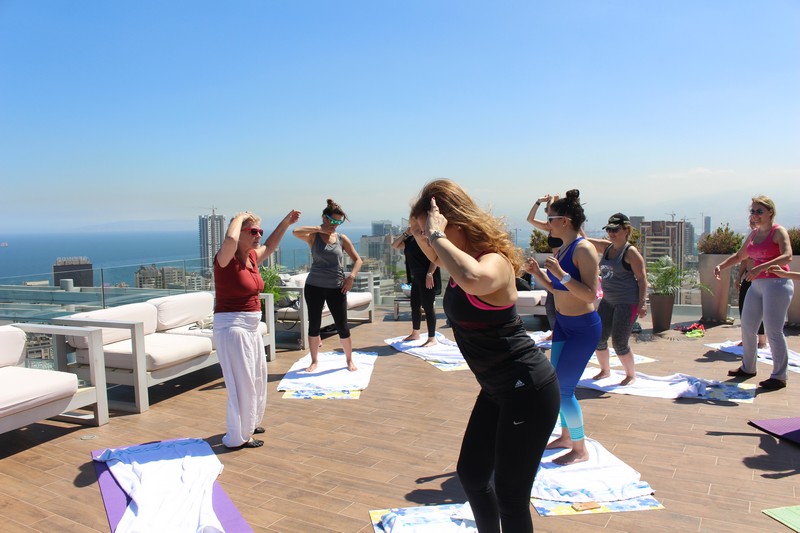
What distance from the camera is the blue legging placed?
10.8 ft

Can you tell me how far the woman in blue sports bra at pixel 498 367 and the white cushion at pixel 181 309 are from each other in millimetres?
4656

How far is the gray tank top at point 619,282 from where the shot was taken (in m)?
5.02

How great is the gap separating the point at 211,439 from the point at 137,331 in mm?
1261

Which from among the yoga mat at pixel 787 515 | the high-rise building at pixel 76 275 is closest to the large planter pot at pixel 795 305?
the yoga mat at pixel 787 515

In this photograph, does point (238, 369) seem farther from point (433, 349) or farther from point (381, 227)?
point (381, 227)

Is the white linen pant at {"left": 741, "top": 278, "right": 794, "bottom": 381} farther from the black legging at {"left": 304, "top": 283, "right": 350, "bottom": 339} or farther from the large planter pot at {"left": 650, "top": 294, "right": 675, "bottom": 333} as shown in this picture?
the black legging at {"left": 304, "top": 283, "right": 350, "bottom": 339}

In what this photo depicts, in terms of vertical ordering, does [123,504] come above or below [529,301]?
below

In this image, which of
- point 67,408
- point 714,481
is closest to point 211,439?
point 67,408

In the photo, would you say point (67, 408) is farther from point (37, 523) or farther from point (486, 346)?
point (486, 346)

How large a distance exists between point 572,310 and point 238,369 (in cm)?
224

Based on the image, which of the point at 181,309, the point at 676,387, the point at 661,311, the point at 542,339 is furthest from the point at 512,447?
the point at 661,311

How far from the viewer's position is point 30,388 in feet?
12.6

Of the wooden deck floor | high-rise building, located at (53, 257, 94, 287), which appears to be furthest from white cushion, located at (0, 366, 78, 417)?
high-rise building, located at (53, 257, 94, 287)

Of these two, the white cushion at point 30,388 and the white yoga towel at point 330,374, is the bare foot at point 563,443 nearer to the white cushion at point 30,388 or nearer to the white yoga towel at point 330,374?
the white yoga towel at point 330,374
